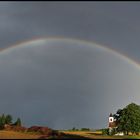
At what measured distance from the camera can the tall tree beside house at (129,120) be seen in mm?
119625

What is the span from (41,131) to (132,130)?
56.2m

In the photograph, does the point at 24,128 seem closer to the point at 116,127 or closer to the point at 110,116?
the point at 116,127

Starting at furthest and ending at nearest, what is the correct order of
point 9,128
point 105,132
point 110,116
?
point 110,116 → point 105,132 → point 9,128

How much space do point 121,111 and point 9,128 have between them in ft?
165

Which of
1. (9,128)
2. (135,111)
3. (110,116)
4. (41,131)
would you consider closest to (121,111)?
(135,111)

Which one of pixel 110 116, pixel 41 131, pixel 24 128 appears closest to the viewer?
pixel 41 131

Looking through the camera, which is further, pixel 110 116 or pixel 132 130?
pixel 110 116

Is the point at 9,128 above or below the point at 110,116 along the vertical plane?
below

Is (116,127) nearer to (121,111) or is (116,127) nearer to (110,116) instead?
(121,111)

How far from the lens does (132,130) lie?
120m

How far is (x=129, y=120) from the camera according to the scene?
120m

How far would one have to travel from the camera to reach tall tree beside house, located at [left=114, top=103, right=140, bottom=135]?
120 metres

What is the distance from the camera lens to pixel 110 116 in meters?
142

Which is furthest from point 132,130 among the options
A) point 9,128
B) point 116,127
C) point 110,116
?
point 9,128
